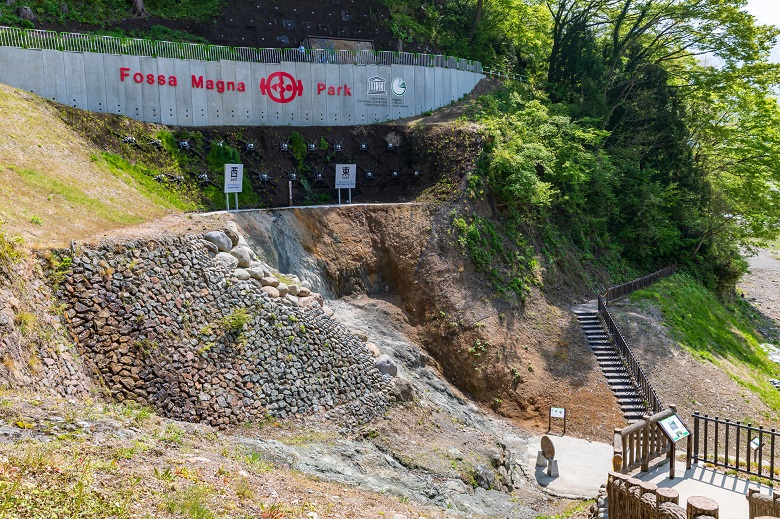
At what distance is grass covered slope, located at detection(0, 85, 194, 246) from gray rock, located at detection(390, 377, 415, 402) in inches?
338

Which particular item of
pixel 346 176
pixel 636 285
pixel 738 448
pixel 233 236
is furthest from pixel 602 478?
pixel 346 176

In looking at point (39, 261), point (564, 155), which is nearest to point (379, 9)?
point (564, 155)

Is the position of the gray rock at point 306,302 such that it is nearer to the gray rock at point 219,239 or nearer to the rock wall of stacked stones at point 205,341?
the rock wall of stacked stones at point 205,341

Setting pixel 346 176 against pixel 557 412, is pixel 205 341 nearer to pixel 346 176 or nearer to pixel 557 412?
pixel 557 412

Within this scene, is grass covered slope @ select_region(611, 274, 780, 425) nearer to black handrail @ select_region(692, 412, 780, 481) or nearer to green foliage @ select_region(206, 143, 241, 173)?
black handrail @ select_region(692, 412, 780, 481)

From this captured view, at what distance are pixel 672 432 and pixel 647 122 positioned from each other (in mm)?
26429

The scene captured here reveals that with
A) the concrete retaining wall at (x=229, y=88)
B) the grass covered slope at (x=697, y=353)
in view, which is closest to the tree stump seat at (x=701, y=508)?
the grass covered slope at (x=697, y=353)

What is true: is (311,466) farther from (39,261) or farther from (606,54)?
(606,54)

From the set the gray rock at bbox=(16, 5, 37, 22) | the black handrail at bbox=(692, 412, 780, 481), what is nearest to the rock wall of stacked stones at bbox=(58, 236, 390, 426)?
the black handrail at bbox=(692, 412, 780, 481)

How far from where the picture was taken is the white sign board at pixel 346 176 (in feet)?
87.3

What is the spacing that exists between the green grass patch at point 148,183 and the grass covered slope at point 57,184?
1.5 inches

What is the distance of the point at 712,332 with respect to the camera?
2819 centimetres

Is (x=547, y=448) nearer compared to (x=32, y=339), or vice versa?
(x=32, y=339)

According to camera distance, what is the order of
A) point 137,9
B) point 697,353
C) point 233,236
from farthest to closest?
point 137,9 → point 697,353 → point 233,236
